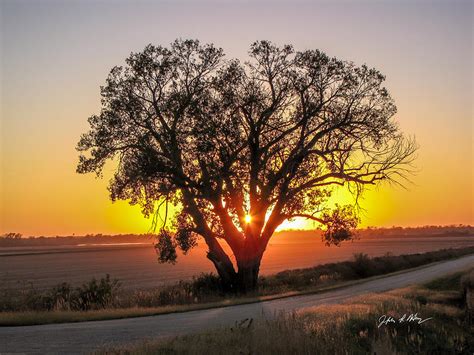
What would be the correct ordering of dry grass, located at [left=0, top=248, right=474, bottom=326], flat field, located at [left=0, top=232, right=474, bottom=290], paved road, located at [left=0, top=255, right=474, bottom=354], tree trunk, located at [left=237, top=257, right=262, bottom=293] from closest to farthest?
paved road, located at [left=0, top=255, right=474, bottom=354] < dry grass, located at [left=0, top=248, right=474, bottom=326] < tree trunk, located at [left=237, top=257, right=262, bottom=293] < flat field, located at [left=0, top=232, right=474, bottom=290]

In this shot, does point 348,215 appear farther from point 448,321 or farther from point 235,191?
point 448,321

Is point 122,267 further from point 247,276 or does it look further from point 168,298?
point 168,298

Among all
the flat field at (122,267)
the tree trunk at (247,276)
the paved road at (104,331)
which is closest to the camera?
the paved road at (104,331)

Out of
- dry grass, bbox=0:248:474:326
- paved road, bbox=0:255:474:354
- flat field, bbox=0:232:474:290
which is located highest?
flat field, bbox=0:232:474:290

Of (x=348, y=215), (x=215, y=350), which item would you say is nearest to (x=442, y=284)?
(x=348, y=215)
